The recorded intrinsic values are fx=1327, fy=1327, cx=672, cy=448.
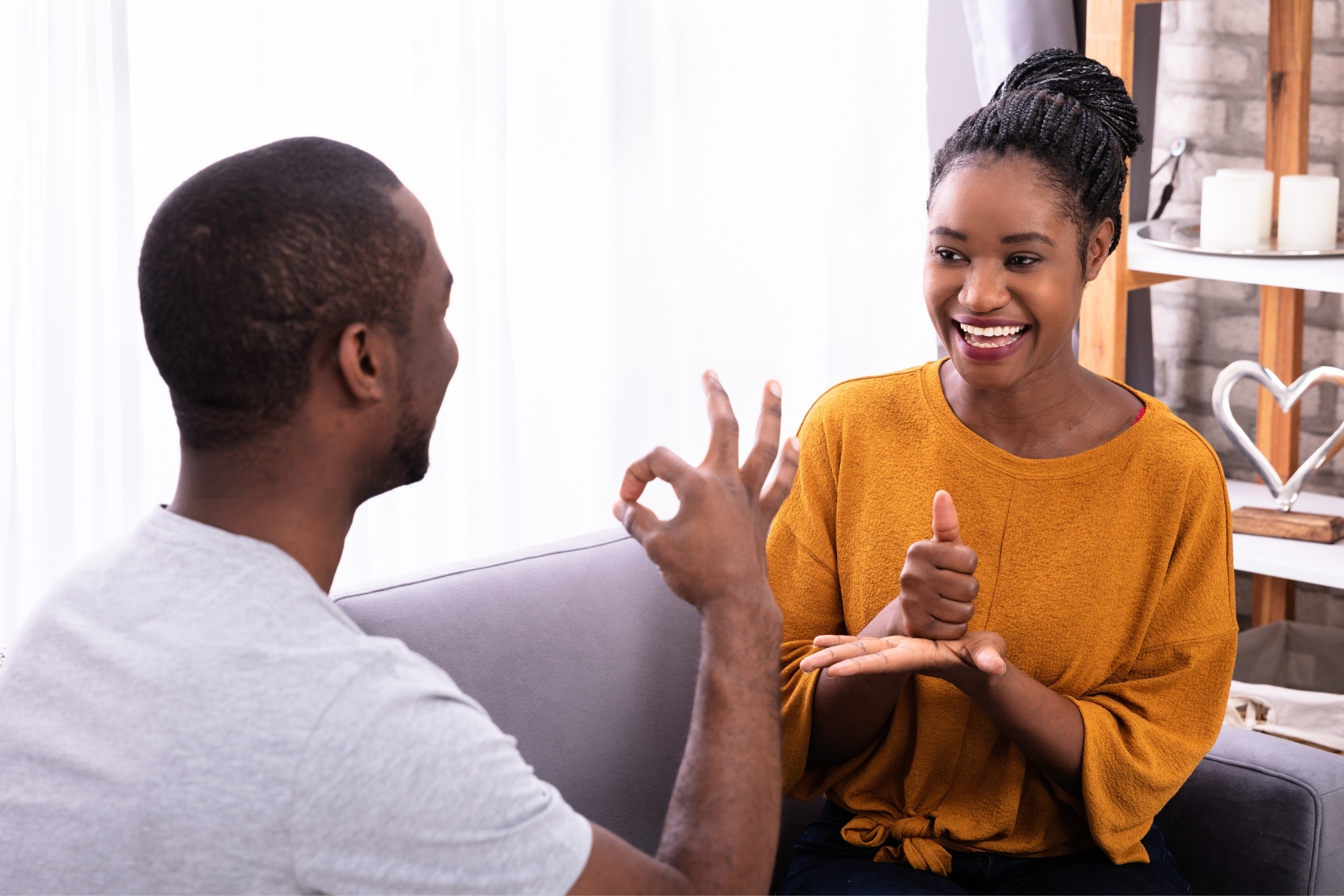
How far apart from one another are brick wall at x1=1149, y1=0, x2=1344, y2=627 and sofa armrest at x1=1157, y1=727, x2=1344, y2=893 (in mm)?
1257

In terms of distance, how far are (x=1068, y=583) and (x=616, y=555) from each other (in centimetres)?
53

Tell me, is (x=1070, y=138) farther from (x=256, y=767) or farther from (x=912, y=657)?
(x=256, y=767)

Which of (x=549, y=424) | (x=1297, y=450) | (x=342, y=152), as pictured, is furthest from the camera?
(x=1297, y=450)

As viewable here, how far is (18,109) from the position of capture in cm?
165

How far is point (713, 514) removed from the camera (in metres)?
1.04

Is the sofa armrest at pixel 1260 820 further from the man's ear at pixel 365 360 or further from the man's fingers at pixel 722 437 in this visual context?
the man's ear at pixel 365 360

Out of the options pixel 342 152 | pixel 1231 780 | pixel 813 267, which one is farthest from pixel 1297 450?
pixel 342 152

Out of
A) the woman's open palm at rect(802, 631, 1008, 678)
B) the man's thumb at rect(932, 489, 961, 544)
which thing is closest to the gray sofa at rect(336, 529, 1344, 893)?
the woman's open palm at rect(802, 631, 1008, 678)

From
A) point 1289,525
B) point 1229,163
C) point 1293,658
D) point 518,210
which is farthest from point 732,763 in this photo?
point 1229,163

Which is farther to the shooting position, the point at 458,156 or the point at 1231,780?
the point at 458,156

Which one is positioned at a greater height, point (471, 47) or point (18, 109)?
point (471, 47)

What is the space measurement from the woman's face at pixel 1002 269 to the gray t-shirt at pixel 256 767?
73cm

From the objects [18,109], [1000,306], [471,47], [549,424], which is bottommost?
[549,424]

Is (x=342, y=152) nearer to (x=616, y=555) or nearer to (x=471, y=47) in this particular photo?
(x=616, y=555)
